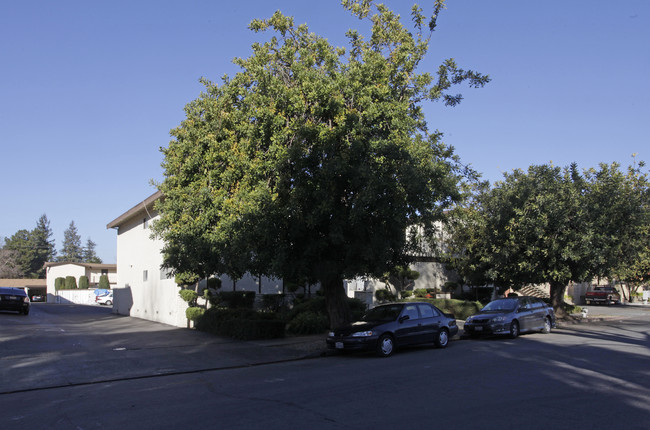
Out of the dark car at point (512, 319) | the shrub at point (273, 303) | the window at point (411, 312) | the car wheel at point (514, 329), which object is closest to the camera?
the window at point (411, 312)

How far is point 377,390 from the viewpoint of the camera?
8797 mm

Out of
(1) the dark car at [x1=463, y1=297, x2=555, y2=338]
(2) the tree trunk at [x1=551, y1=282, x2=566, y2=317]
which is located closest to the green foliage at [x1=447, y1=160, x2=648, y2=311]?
(2) the tree trunk at [x1=551, y1=282, x2=566, y2=317]

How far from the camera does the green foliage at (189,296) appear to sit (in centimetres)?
2241

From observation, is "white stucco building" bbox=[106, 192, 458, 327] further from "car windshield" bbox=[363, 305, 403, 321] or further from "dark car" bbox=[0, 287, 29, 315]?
"car windshield" bbox=[363, 305, 403, 321]

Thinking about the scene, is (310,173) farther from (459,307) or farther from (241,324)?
(459,307)

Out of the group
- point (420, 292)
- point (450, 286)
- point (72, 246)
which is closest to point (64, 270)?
point (420, 292)

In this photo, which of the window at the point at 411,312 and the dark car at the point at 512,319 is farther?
the dark car at the point at 512,319

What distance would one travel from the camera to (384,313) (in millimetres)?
14570

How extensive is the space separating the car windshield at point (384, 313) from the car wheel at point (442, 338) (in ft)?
5.16

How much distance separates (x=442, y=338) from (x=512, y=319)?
12.7ft

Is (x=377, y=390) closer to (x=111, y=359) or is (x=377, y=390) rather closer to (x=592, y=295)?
Answer: (x=111, y=359)

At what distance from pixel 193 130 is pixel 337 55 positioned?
5.72 meters

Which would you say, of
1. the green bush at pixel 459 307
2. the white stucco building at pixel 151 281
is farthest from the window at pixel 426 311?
the green bush at pixel 459 307

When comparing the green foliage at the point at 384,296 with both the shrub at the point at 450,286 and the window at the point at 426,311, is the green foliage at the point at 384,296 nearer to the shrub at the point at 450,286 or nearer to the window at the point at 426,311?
the shrub at the point at 450,286
